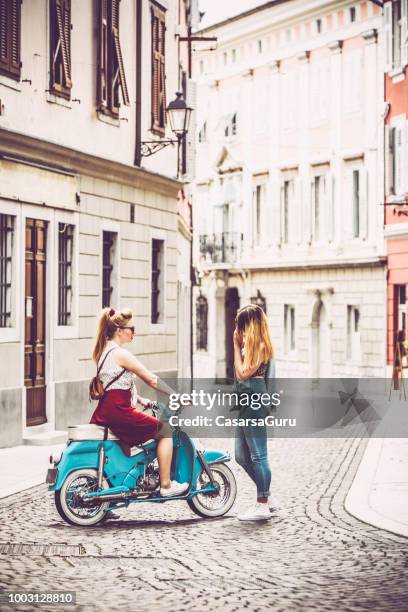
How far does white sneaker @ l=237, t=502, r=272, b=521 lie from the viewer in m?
11.5

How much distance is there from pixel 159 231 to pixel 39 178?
5.74 meters

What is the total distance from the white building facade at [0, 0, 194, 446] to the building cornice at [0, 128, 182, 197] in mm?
26

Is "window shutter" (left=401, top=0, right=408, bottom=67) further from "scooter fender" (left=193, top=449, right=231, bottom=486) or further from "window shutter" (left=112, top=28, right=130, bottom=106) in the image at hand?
"scooter fender" (left=193, top=449, right=231, bottom=486)

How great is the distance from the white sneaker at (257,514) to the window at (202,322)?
3522 centimetres

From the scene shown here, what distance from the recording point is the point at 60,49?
20375 millimetres

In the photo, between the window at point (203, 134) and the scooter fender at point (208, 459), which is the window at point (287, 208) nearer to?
the window at point (203, 134)

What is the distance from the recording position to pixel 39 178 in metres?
19.8

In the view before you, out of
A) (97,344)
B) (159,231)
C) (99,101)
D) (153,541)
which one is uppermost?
(99,101)

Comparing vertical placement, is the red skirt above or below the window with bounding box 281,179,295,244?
below

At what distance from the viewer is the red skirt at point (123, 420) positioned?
11.3m

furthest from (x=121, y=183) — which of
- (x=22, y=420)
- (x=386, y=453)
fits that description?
(x=386, y=453)

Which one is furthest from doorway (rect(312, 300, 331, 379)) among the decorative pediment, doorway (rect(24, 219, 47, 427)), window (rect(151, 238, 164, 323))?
doorway (rect(24, 219, 47, 427))

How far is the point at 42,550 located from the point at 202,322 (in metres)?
37.2

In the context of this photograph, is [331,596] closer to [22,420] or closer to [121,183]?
[22,420]
